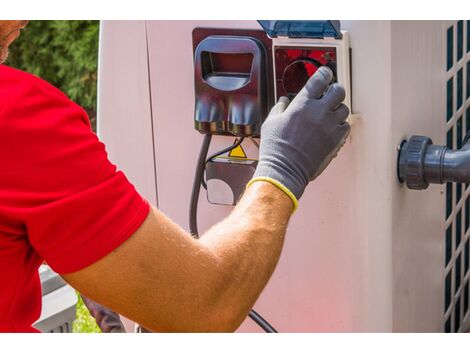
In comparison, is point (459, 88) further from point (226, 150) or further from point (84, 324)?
point (84, 324)

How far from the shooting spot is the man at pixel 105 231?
1274mm

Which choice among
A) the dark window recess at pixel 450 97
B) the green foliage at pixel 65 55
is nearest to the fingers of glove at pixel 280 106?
the dark window recess at pixel 450 97

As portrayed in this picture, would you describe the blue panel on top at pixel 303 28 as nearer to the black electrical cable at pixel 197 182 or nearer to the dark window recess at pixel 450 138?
the black electrical cable at pixel 197 182

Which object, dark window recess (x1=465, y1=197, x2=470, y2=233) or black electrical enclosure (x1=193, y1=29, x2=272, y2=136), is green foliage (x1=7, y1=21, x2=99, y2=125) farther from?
black electrical enclosure (x1=193, y1=29, x2=272, y2=136)

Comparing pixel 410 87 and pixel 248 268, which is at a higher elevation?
pixel 410 87

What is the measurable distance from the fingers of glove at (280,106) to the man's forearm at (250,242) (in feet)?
0.53

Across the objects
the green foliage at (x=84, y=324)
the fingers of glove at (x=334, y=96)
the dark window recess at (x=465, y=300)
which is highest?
the fingers of glove at (x=334, y=96)

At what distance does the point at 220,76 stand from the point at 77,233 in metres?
0.59

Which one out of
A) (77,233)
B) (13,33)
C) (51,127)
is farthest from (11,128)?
(13,33)

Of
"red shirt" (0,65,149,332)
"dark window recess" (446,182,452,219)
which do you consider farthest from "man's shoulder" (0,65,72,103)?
"dark window recess" (446,182,452,219)

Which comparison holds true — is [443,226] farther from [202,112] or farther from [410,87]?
[202,112]

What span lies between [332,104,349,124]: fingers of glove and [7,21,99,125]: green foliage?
3.41m

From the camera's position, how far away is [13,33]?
4.88 feet

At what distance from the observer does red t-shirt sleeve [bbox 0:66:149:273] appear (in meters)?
1.27
